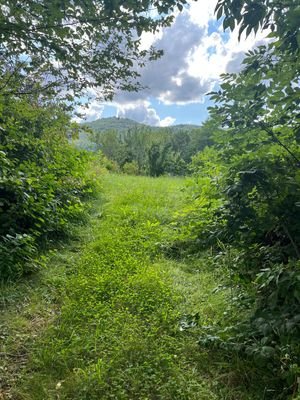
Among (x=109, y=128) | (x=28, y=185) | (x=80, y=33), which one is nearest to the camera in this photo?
(x=80, y=33)

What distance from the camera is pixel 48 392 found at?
152 centimetres

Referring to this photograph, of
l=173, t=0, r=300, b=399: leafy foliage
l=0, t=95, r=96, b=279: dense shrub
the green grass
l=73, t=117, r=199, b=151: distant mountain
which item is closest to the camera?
l=173, t=0, r=300, b=399: leafy foliage

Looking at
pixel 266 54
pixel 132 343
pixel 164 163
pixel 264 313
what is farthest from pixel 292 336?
pixel 164 163

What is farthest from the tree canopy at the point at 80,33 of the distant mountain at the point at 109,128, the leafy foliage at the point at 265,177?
the distant mountain at the point at 109,128

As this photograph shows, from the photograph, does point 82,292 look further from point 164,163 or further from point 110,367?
point 164,163

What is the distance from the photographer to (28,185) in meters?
2.81

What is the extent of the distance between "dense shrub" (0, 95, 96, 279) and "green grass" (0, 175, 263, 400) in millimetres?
283

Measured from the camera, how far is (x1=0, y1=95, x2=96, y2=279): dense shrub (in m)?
2.65

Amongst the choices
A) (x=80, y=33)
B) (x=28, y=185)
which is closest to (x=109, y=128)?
(x=28, y=185)

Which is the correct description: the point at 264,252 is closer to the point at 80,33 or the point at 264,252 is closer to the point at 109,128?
the point at 80,33

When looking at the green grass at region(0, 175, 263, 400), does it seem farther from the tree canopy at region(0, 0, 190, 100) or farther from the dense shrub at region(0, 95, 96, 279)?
the tree canopy at region(0, 0, 190, 100)

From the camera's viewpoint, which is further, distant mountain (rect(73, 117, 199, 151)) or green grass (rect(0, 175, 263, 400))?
distant mountain (rect(73, 117, 199, 151))

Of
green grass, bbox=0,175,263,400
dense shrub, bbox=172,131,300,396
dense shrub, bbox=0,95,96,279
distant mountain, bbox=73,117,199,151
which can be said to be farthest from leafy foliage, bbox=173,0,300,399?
distant mountain, bbox=73,117,199,151

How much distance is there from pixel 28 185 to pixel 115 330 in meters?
1.55
